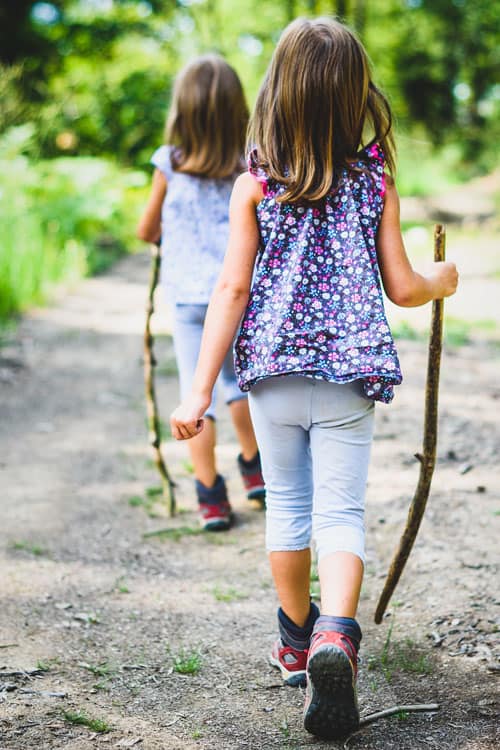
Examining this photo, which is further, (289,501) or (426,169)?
(426,169)

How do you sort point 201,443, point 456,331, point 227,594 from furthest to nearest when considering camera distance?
point 456,331
point 201,443
point 227,594

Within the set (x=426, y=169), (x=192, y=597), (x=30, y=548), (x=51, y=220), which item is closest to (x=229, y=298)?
(x=192, y=597)

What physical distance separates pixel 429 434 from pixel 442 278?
48 centimetres

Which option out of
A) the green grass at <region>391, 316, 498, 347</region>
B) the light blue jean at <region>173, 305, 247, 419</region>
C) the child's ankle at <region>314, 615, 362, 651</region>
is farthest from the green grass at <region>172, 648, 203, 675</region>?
the green grass at <region>391, 316, 498, 347</region>

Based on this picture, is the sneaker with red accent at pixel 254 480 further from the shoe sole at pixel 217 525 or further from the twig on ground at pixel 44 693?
the twig on ground at pixel 44 693

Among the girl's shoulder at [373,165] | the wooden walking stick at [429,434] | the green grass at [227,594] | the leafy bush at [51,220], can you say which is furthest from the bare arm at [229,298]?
the leafy bush at [51,220]

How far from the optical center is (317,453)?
7.09 ft

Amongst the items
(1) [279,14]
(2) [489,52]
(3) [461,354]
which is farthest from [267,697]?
(2) [489,52]

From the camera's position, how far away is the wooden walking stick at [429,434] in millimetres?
2373

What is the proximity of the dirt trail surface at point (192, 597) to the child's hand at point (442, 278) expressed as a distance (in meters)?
1.06

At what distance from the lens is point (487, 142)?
86.3ft

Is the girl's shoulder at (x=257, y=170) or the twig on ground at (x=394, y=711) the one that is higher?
the girl's shoulder at (x=257, y=170)

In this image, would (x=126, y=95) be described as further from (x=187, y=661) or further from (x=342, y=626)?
(x=342, y=626)

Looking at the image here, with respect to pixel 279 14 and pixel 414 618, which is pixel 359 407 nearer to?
pixel 414 618
